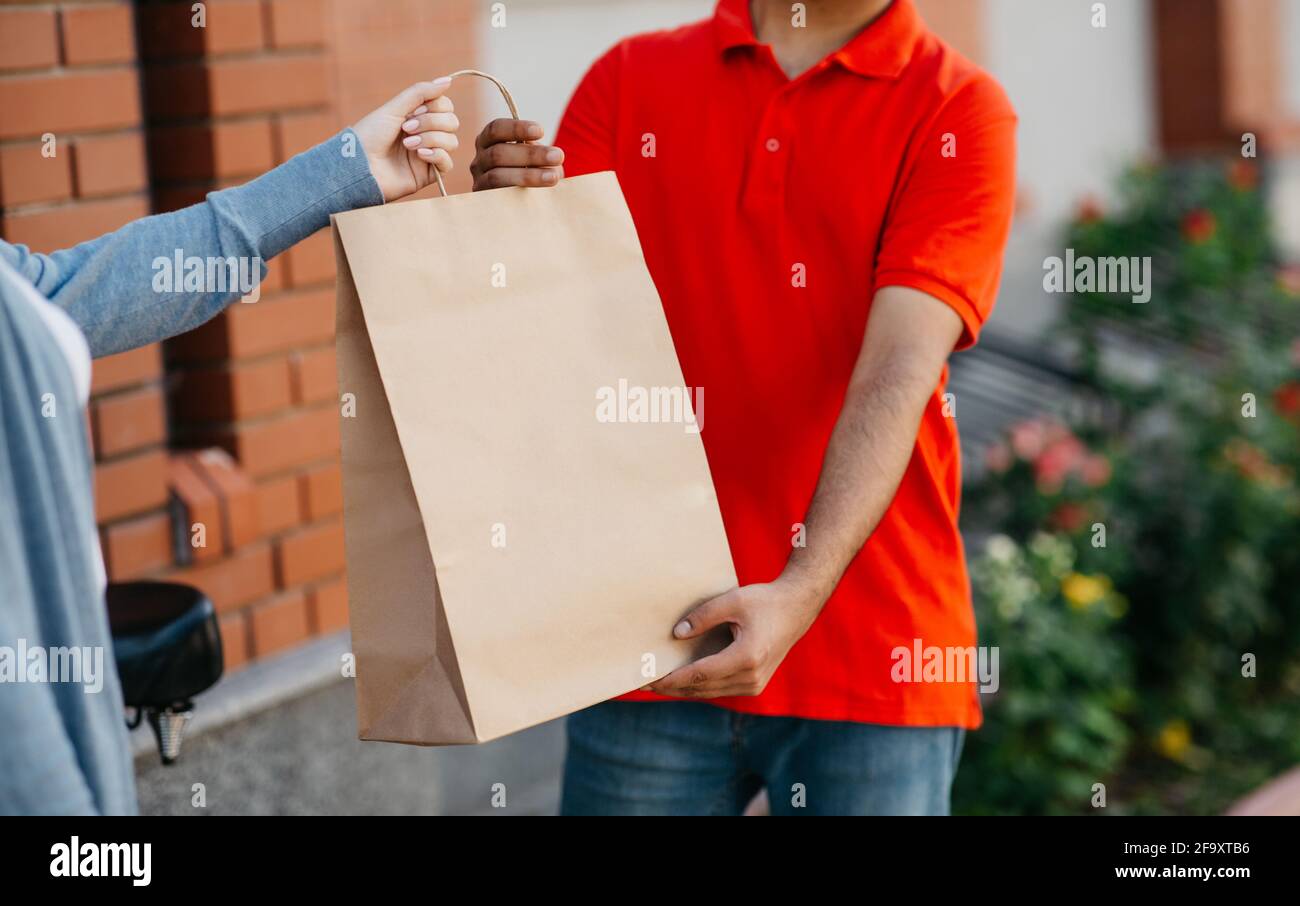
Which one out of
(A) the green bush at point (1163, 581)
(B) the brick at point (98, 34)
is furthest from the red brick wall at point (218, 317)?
(A) the green bush at point (1163, 581)

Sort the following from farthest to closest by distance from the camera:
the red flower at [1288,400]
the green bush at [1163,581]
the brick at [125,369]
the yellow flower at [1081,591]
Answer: the red flower at [1288,400]
the yellow flower at [1081,591]
the green bush at [1163,581]
the brick at [125,369]

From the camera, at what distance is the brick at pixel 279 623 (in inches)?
117

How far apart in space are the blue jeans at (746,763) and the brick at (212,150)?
4.66 feet

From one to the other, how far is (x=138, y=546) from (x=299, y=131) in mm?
913

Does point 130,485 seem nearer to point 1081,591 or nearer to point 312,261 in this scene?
point 312,261

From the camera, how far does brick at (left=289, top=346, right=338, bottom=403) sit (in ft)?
9.92

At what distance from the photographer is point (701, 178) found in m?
2.00

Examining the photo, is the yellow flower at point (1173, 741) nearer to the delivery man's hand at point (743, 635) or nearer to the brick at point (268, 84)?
the delivery man's hand at point (743, 635)

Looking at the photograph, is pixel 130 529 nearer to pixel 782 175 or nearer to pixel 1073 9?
pixel 782 175

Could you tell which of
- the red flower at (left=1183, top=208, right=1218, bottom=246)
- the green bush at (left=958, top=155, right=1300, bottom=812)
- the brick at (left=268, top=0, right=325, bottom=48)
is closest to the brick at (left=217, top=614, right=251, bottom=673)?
the brick at (left=268, top=0, right=325, bottom=48)

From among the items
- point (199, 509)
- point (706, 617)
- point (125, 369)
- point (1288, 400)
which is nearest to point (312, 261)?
point (125, 369)

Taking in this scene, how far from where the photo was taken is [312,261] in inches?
119

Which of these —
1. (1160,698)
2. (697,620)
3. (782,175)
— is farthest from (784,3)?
(1160,698)

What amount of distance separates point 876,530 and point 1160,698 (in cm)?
267
